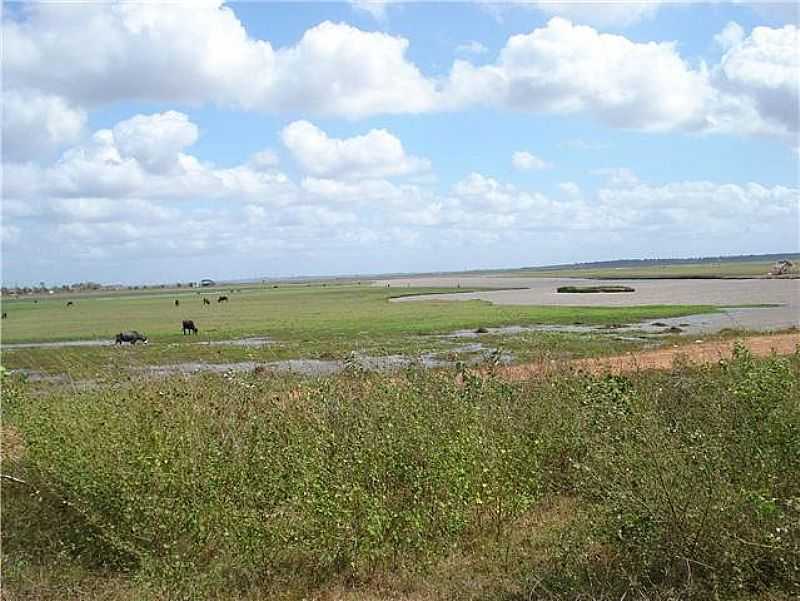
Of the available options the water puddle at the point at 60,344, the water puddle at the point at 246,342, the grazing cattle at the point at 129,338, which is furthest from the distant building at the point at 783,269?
the water puddle at the point at 60,344

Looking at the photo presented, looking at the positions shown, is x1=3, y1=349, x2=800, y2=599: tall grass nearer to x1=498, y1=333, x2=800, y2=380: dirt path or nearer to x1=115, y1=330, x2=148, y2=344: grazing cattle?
x1=498, y1=333, x2=800, y2=380: dirt path

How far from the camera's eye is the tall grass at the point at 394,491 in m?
5.42

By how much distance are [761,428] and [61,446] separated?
20.4 ft

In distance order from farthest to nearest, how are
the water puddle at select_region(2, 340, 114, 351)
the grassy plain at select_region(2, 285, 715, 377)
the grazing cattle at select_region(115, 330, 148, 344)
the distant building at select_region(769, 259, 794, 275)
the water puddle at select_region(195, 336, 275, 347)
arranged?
1. the distant building at select_region(769, 259, 794, 275)
2. the water puddle at select_region(2, 340, 114, 351)
3. the grazing cattle at select_region(115, 330, 148, 344)
4. the water puddle at select_region(195, 336, 275, 347)
5. the grassy plain at select_region(2, 285, 715, 377)

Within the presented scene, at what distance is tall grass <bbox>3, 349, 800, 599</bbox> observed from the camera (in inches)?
213

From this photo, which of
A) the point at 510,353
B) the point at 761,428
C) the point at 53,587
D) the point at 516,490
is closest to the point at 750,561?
the point at 761,428

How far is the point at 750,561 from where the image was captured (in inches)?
207

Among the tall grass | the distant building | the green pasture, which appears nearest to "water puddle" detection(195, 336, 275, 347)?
the green pasture

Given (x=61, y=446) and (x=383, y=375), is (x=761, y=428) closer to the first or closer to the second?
(x=383, y=375)

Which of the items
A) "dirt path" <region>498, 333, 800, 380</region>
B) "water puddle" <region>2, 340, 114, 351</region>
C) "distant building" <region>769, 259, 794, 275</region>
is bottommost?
"dirt path" <region>498, 333, 800, 380</region>

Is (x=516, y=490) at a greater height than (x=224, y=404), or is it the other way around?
(x=224, y=404)

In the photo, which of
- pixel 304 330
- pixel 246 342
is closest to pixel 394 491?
pixel 246 342

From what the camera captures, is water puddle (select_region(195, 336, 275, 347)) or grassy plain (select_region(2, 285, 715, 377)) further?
water puddle (select_region(195, 336, 275, 347))

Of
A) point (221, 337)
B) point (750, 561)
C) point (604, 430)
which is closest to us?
point (750, 561)
